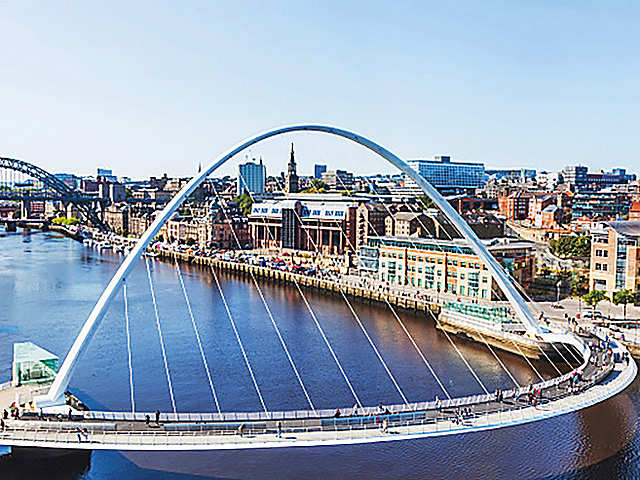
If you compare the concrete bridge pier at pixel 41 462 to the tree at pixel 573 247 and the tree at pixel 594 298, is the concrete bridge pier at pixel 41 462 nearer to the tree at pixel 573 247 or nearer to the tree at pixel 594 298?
the tree at pixel 594 298

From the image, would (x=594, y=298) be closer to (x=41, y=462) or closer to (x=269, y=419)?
(x=269, y=419)

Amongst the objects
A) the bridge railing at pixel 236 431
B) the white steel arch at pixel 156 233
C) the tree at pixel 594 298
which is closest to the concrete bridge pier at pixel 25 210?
the white steel arch at pixel 156 233

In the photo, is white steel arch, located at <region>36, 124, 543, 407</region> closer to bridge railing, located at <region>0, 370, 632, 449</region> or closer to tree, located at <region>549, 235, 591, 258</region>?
bridge railing, located at <region>0, 370, 632, 449</region>

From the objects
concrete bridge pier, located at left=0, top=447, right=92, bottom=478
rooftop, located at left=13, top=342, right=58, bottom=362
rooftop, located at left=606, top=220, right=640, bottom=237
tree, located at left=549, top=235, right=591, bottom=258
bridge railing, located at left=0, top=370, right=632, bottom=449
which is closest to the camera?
bridge railing, located at left=0, top=370, right=632, bottom=449

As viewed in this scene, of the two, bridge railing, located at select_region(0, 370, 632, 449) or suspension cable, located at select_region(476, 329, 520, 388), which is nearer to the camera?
bridge railing, located at select_region(0, 370, 632, 449)

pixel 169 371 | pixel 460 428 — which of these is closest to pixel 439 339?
pixel 169 371

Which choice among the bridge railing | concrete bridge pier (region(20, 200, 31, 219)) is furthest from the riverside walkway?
concrete bridge pier (region(20, 200, 31, 219))

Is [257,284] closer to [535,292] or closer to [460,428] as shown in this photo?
[535,292]
